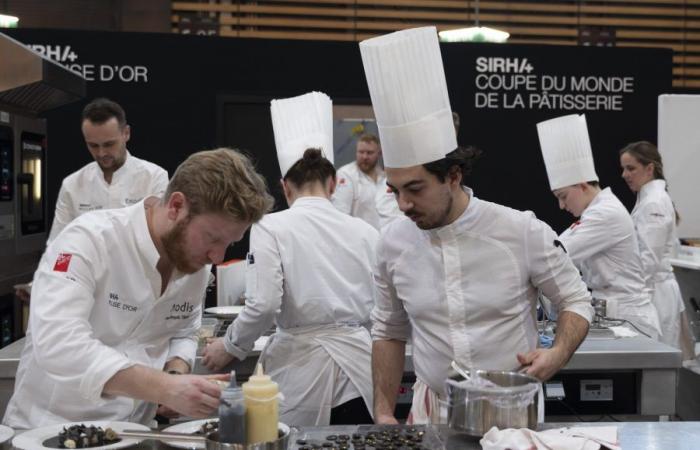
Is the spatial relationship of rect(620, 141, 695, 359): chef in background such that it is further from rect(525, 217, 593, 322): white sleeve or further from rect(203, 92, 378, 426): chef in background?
rect(525, 217, 593, 322): white sleeve

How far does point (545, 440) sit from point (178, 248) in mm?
894

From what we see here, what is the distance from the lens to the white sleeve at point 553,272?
2.08 meters

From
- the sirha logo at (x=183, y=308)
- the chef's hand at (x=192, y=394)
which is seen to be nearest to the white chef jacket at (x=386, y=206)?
the sirha logo at (x=183, y=308)

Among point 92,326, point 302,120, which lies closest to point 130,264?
point 92,326

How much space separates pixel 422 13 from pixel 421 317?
6.39m

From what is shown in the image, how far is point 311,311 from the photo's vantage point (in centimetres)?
267

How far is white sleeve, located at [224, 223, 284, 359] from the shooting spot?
2609 millimetres

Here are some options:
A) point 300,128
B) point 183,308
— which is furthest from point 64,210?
point 183,308

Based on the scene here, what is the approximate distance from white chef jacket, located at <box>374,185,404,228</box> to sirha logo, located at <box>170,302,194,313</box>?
383cm

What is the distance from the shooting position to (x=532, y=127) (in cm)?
611

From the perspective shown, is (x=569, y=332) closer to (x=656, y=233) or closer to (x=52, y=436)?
(x=52, y=436)

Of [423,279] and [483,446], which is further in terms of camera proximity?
[423,279]

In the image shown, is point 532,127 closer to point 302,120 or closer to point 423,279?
point 302,120

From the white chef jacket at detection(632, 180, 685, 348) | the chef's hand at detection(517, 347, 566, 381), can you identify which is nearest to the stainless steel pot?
the chef's hand at detection(517, 347, 566, 381)
